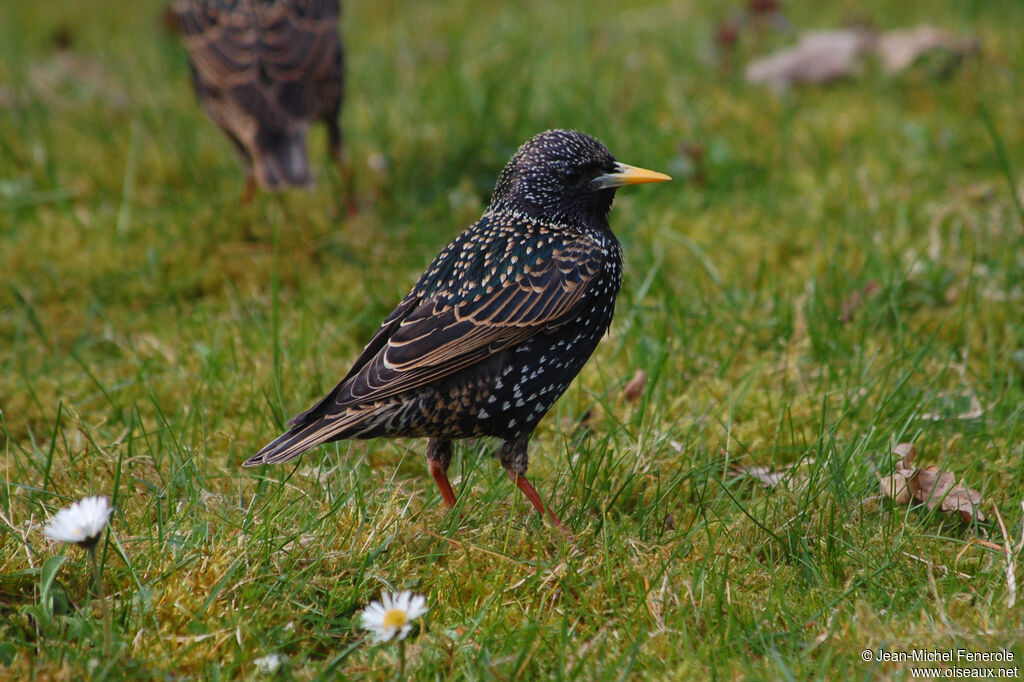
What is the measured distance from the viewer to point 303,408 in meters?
4.20

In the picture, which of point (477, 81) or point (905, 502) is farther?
point (477, 81)

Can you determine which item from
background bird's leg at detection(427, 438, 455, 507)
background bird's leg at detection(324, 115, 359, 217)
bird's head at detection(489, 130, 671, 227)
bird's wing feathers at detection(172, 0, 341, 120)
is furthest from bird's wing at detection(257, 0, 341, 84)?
background bird's leg at detection(427, 438, 455, 507)

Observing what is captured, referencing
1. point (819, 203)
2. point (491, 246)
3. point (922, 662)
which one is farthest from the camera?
point (819, 203)

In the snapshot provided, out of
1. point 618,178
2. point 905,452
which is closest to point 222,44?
point 618,178

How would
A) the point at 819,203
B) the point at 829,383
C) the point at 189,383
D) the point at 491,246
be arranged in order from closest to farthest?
the point at 491,246 → the point at 829,383 → the point at 189,383 → the point at 819,203

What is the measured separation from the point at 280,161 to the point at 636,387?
242cm

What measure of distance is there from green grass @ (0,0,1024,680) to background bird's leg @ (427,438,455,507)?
9cm

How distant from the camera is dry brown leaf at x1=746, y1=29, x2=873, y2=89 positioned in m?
6.79

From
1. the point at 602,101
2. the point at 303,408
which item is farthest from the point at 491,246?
the point at 602,101

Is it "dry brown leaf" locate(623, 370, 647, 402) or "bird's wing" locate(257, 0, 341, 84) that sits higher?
"bird's wing" locate(257, 0, 341, 84)

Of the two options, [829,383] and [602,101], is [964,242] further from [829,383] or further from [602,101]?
[602,101]

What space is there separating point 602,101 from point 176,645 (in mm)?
4612

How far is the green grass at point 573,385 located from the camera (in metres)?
2.93

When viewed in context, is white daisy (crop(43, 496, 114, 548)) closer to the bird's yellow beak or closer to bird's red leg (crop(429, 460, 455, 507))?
bird's red leg (crop(429, 460, 455, 507))
